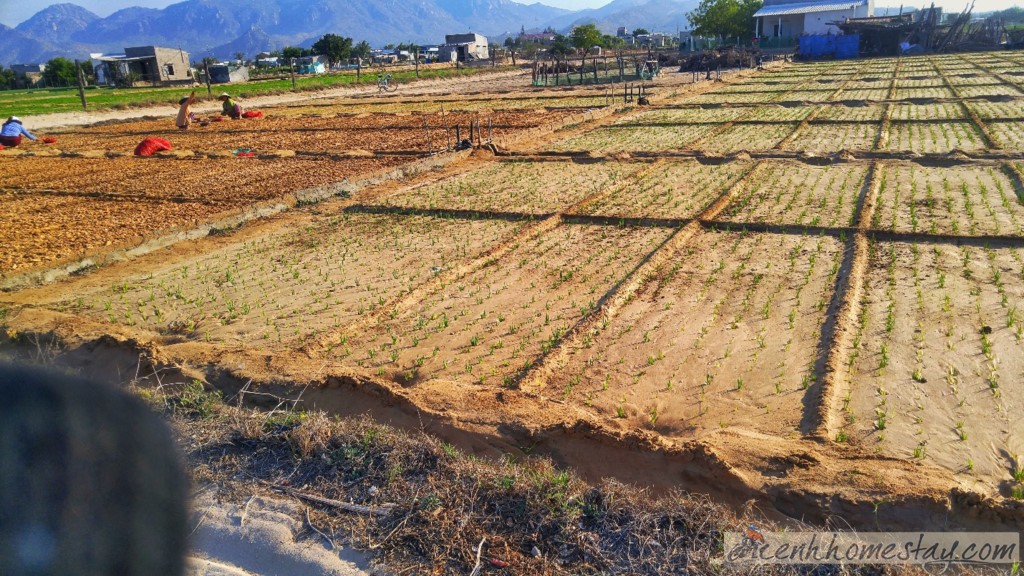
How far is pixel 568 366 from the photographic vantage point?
17.9 ft

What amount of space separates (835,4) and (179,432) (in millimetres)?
74992

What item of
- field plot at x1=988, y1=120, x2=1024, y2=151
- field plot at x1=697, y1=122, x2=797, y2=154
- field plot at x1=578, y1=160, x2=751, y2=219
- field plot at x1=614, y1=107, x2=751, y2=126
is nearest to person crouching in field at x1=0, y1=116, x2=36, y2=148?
field plot at x1=614, y1=107, x2=751, y2=126

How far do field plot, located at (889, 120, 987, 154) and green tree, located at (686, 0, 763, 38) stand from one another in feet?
170

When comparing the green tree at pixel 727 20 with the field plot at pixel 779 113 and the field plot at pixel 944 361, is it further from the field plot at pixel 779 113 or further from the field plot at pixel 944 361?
the field plot at pixel 944 361

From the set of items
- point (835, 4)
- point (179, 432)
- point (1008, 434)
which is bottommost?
point (1008, 434)

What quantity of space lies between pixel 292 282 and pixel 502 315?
2710 millimetres

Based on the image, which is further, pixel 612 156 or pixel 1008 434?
pixel 612 156

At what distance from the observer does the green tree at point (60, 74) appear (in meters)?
53.3

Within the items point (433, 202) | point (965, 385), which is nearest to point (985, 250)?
point (965, 385)

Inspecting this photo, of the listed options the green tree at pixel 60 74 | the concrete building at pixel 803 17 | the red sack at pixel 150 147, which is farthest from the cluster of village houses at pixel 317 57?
the red sack at pixel 150 147

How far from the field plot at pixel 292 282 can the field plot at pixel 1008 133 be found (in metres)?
10.4

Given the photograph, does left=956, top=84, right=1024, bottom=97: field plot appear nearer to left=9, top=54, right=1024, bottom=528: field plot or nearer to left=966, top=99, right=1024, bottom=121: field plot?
left=966, top=99, right=1024, bottom=121: field plot

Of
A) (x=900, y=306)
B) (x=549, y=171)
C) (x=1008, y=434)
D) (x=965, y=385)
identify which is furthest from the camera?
(x=549, y=171)

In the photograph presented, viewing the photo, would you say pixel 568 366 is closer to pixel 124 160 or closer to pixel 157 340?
pixel 157 340
